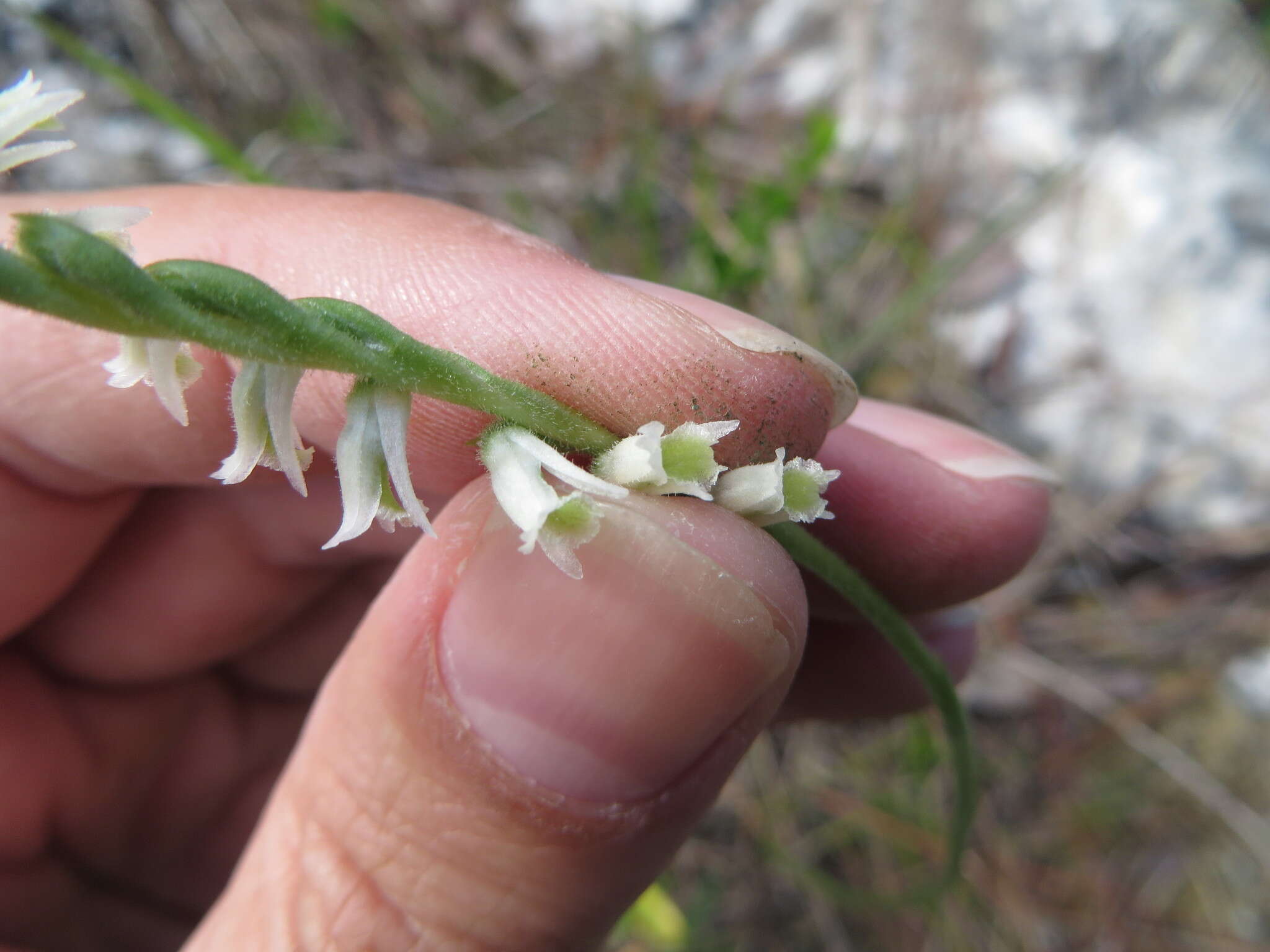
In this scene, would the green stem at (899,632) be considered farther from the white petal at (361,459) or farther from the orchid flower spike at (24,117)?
the orchid flower spike at (24,117)

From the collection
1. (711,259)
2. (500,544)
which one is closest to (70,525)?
(500,544)

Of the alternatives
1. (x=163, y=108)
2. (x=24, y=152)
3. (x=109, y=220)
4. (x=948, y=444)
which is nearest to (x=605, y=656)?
(x=109, y=220)

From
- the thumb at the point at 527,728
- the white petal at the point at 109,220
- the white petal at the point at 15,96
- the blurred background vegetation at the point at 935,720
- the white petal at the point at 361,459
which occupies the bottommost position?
the blurred background vegetation at the point at 935,720

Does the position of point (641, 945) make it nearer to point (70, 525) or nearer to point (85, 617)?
point (85, 617)

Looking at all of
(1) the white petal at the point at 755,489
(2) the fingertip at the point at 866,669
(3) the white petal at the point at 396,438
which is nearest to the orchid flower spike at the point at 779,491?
(1) the white petal at the point at 755,489

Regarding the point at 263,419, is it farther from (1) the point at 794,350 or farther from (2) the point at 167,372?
(1) the point at 794,350

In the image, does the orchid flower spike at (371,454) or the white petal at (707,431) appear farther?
the white petal at (707,431)
